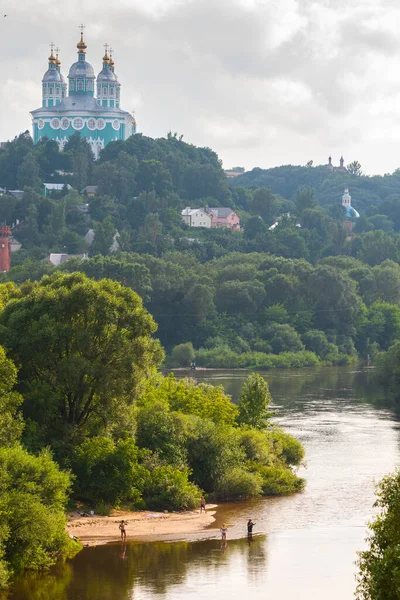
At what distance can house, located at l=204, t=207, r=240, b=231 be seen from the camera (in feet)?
506

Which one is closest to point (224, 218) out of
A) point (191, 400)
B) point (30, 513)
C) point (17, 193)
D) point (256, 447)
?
point (17, 193)

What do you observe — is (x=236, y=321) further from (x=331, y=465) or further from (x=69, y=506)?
(x=69, y=506)

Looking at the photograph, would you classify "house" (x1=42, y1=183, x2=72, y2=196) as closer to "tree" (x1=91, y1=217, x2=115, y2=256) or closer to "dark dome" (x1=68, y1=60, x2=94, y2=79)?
"dark dome" (x1=68, y1=60, x2=94, y2=79)

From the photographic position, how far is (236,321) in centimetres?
11031

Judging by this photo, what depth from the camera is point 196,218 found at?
497 feet

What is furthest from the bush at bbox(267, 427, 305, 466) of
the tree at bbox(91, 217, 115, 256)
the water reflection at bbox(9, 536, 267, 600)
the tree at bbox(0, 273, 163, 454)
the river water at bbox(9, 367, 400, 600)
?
the tree at bbox(91, 217, 115, 256)

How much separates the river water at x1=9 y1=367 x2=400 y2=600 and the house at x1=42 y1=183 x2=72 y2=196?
95439 mm

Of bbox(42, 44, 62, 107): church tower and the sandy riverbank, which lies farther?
bbox(42, 44, 62, 107): church tower

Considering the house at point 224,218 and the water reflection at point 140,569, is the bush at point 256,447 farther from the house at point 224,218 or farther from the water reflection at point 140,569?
the house at point 224,218

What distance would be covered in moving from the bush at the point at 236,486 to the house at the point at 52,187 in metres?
103

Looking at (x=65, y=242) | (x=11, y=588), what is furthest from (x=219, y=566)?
(x=65, y=242)

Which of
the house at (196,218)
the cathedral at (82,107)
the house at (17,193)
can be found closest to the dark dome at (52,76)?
the cathedral at (82,107)

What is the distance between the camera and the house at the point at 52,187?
489 ft

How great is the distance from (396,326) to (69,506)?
72899 millimetres
